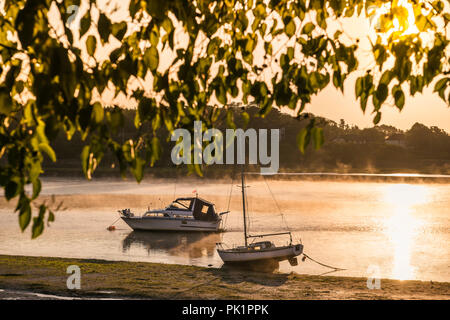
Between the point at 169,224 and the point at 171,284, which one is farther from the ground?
the point at 171,284

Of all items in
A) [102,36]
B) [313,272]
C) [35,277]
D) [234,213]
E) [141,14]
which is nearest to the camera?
[102,36]

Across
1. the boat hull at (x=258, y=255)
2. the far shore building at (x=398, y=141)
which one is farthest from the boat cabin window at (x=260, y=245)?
the far shore building at (x=398, y=141)

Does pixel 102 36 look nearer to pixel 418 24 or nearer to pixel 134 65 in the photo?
pixel 134 65

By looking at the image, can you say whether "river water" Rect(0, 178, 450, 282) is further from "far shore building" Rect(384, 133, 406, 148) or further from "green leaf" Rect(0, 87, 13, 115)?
"far shore building" Rect(384, 133, 406, 148)

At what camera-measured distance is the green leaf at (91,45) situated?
430 cm

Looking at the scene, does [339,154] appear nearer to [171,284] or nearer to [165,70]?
[171,284]

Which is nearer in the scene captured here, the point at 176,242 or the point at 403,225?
the point at 176,242

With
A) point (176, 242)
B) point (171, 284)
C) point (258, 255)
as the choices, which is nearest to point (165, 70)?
point (171, 284)

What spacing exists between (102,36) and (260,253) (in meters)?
22.9

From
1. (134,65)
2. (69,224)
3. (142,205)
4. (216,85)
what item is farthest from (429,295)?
(142,205)

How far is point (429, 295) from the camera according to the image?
679 inches

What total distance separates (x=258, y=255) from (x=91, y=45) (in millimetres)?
22607

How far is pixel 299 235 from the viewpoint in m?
37.9
